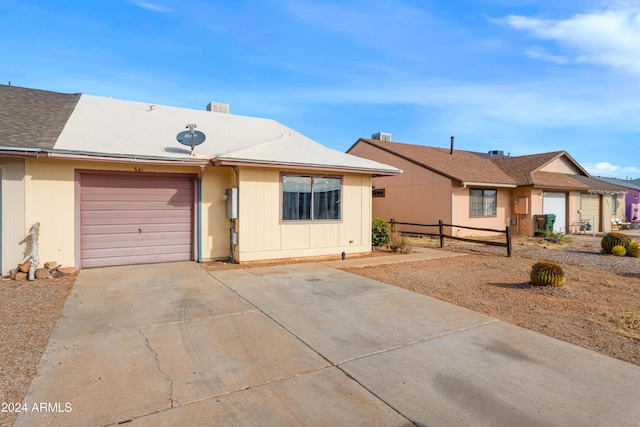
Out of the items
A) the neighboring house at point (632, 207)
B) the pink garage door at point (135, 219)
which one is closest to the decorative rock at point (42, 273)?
the pink garage door at point (135, 219)

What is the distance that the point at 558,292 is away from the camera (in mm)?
6742

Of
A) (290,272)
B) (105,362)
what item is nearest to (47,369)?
(105,362)

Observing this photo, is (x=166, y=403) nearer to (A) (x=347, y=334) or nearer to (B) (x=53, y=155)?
(A) (x=347, y=334)

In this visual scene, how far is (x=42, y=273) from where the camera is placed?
24.2ft

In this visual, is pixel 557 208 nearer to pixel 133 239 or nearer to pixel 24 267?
pixel 133 239

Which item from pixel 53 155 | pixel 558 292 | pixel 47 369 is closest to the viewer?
pixel 47 369

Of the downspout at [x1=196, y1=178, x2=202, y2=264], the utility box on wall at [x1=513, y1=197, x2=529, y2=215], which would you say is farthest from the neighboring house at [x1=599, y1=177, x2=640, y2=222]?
the downspout at [x1=196, y1=178, x2=202, y2=264]

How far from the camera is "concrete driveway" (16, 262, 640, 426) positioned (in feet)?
9.56

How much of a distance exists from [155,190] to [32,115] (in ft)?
12.1

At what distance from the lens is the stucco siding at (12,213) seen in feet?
24.3

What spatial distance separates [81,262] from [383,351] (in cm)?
767

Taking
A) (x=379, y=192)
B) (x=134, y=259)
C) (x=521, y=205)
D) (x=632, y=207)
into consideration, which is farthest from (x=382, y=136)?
(x=632, y=207)

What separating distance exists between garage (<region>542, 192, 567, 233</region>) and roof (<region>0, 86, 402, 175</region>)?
1251 cm

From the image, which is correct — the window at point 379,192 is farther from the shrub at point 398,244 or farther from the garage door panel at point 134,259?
the garage door panel at point 134,259
